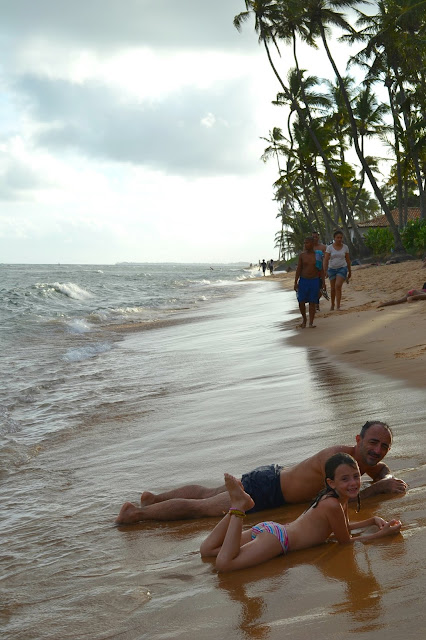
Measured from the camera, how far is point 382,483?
3824 mm

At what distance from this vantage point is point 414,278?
19719 millimetres

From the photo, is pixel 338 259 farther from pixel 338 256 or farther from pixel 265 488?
pixel 265 488

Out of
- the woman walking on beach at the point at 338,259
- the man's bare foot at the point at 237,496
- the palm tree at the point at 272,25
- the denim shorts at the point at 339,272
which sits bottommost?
the man's bare foot at the point at 237,496

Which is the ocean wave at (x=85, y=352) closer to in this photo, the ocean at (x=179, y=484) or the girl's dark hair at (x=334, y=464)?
the ocean at (x=179, y=484)

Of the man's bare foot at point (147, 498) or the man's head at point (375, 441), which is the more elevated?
the man's head at point (375, 441)

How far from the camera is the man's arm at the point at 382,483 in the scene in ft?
12.5

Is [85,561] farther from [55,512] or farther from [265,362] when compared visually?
[265,362]

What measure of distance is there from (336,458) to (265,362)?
18.8 feet

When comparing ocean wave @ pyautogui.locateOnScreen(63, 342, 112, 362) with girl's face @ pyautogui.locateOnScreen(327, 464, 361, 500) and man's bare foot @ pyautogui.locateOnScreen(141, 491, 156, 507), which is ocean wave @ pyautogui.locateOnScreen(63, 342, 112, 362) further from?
girl's face @ pyautogui.locateOnScreen(327, 464, 361, 500)

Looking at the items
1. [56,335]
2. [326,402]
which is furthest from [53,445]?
[56,335]

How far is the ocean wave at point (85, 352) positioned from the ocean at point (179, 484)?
5.04 feet

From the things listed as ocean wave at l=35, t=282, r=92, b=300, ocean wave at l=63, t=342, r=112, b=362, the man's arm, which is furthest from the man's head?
ocean wave at l=35, t=282, r=92, b=300

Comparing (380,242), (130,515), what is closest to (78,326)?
(130,515)

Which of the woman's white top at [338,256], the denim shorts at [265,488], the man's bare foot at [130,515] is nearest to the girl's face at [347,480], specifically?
the denim shorts at [265,488]
